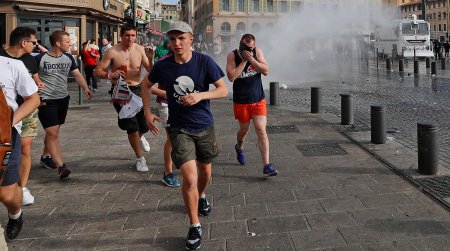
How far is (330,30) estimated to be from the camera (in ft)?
99.6

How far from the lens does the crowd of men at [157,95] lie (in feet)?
Answer: 10.8

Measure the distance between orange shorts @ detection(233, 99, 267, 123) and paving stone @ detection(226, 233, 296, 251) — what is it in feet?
6.50

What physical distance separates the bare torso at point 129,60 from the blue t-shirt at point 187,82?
1872 millimetres

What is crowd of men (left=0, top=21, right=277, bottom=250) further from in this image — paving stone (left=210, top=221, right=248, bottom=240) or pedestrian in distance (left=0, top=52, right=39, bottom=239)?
paving stone (left=210, top=221, right=248, bottom=240)

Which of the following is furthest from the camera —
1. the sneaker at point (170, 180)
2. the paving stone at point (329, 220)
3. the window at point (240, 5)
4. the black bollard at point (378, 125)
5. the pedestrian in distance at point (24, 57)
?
the window at point (240, 5)

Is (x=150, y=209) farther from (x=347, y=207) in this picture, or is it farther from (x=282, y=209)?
(x=347, y=207)

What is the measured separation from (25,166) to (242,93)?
255 cm

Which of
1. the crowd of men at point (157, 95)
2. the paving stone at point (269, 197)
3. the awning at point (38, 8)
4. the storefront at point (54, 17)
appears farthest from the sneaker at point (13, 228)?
the awning at point (38, 8)

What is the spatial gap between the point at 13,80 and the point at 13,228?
1.24m

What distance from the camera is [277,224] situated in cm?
363

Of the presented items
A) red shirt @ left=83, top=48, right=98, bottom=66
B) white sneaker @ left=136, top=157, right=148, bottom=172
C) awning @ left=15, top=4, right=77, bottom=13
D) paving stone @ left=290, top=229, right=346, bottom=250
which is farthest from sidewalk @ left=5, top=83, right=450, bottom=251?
awning @ left=15, top=4, right=77, bottom=13

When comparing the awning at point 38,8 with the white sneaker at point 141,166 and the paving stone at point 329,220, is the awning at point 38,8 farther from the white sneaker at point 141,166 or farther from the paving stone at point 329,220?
the paving stone at point 329,220

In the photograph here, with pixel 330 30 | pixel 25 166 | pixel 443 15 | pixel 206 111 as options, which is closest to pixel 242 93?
pixel 206 111

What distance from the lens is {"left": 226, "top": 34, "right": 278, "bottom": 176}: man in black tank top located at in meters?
4.87
